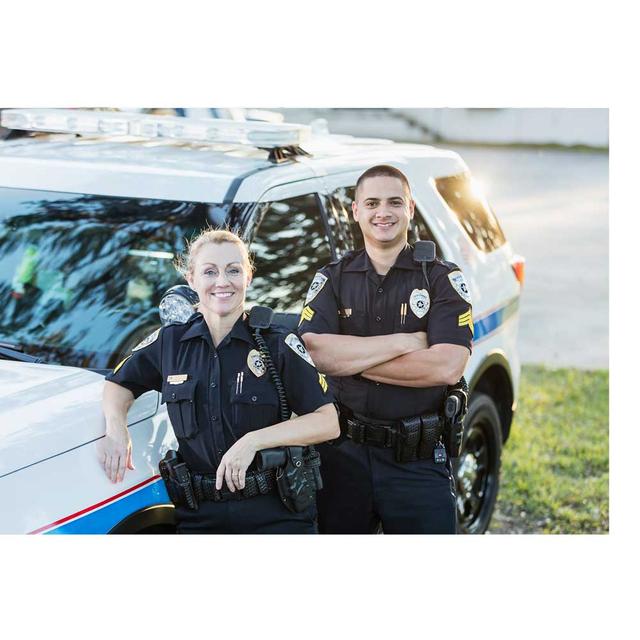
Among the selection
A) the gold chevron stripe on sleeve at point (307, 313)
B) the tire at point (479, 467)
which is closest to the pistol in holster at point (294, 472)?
the gold chevron stripe on sleeve at point (307, 313)

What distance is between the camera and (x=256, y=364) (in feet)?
10.1

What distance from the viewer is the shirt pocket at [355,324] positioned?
3580 millimetres

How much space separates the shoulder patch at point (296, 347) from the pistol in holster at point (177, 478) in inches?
18.6

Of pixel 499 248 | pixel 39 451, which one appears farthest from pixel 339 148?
pixel 39 451

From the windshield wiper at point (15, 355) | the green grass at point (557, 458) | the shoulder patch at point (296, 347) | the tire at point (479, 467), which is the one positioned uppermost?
the shoulder patch at point (296, 347)

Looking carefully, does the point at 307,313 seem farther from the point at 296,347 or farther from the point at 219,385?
the point at 219,385

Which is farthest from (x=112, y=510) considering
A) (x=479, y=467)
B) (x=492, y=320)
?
(x=479, y=467)

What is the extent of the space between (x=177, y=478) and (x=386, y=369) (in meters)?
0.83

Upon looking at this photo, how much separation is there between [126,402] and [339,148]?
1914 millimetres

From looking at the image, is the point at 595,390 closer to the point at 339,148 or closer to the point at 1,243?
the point at 339,148

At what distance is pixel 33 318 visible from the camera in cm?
373

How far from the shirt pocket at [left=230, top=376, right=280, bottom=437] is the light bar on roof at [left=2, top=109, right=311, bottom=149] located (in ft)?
3.67

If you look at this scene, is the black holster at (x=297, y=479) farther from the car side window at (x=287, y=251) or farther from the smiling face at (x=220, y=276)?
the car side window at (x=287, y=251)

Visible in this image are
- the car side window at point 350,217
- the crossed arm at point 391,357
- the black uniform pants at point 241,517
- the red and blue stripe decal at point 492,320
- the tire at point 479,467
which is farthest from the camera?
the tire at point 479,467
